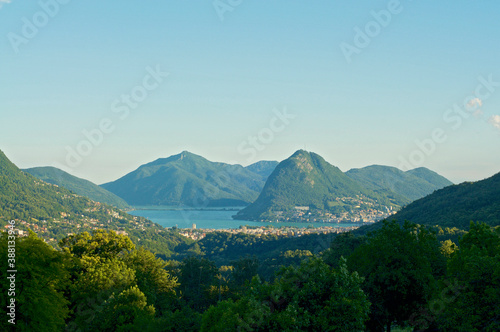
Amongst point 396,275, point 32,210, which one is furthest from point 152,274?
point 32,210

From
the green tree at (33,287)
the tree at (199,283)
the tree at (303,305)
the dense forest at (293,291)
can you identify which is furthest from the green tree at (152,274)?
the tree at (303,305)

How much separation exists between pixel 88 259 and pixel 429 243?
2256 cm

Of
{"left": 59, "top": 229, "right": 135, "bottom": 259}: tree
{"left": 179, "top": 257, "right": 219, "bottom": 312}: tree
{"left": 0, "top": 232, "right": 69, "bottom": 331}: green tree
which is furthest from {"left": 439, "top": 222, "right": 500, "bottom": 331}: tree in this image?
{"left": 179, "top": 257, "right": 219, "bottom": 312}: tree

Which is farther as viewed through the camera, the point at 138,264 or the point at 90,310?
the point at 138,264

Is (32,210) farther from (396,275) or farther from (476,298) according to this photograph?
(476,298)

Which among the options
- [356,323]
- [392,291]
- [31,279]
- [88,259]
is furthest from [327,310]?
[88,259]

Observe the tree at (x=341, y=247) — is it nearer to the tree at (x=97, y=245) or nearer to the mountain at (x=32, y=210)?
the tree at (x=97, y=245)

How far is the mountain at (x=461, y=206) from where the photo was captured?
3034 inches

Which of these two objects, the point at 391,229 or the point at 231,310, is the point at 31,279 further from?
the point at 391,229

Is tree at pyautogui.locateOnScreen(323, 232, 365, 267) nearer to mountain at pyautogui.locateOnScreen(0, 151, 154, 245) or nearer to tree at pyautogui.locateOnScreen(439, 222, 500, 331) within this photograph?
tree at pyautogui.locateOnScreen(439, 222, 500, 331)

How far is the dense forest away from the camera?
1662 cm

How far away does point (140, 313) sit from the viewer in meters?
22.1

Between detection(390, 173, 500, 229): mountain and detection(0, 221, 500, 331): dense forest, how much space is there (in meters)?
47.8

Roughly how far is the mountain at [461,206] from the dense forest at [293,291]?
47840 mm
